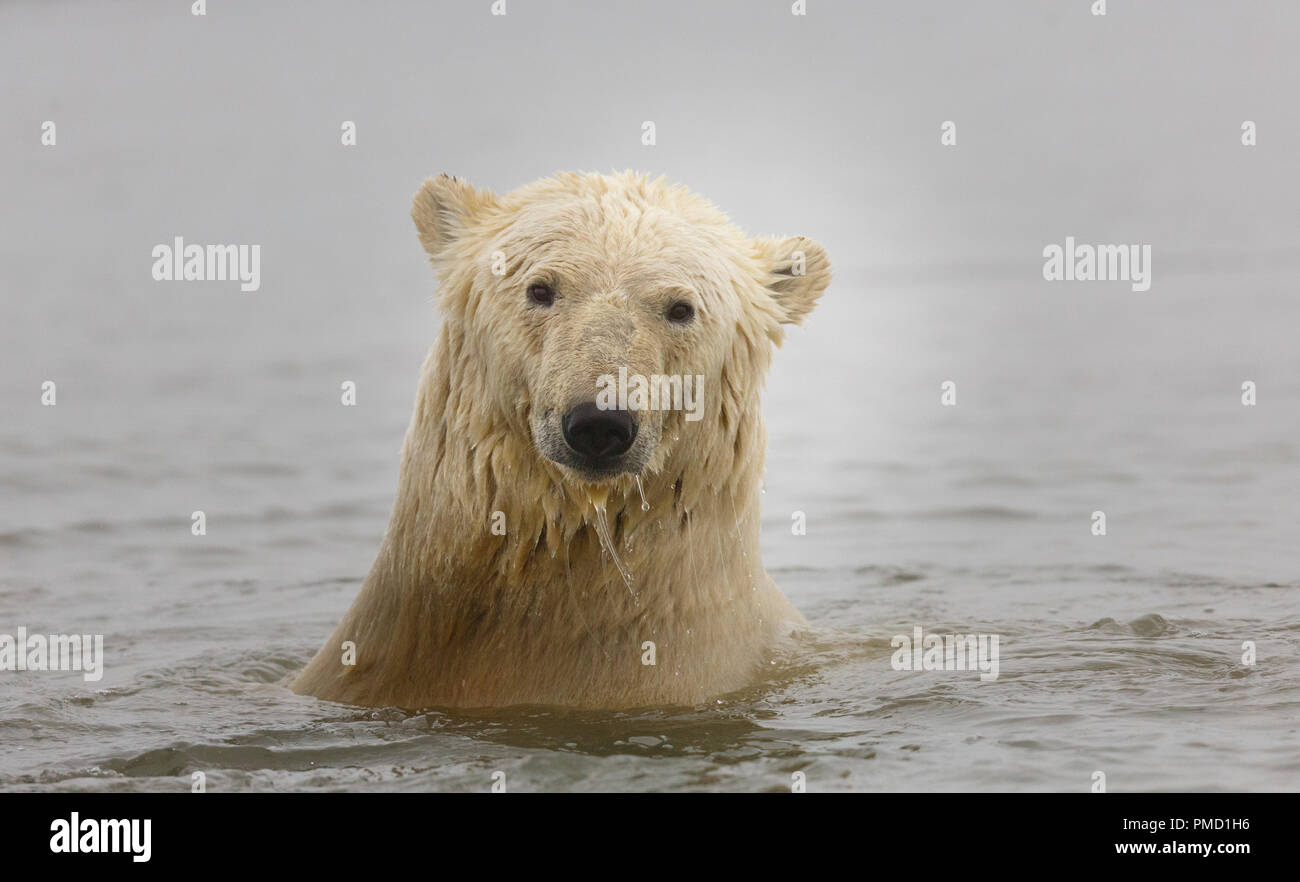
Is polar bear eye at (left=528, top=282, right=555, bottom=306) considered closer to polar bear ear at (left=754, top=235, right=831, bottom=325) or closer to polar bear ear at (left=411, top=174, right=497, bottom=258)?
polar bear ear at (left=411, top=174, right=497, bottom=258)

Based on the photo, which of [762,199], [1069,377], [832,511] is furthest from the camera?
[762,199]

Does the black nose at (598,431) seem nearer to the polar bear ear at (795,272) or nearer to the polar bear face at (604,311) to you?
the polar bear face at (604,311)

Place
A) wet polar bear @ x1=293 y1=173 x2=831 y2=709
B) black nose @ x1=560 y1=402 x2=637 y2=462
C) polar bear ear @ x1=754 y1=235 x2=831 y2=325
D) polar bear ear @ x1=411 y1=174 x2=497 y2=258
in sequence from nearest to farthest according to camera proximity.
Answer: black nose @ x1=560 y1=402 x2=637 y2=462 → wet polar bear @ x1=293 y1=173 x2=831 y2=709 → polar bear ear @ x1=411 y1=174 x2=497 y2=258 → polar bear ear @ x1=754 y1=235 x2=831 y2=325

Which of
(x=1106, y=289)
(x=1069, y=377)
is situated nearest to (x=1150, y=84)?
(x=1106, y=289)

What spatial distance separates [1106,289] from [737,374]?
1849 centimetres

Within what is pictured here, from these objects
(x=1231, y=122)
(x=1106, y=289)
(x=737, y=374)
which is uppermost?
(x=1231, y=122)

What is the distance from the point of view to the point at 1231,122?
32844mm

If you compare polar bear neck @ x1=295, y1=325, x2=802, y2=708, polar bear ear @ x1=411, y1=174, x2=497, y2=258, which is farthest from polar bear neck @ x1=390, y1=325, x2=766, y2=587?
polar bear ear @ x1=411, y1=174, x2=497, y2=258

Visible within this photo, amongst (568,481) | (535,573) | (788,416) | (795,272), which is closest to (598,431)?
(568,481)

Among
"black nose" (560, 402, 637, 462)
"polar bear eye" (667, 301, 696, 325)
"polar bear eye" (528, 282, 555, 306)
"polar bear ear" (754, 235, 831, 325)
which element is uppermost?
"polar bear ear" (754, 235, 831, 325)

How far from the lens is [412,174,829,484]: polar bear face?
235 inches

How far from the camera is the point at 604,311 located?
20.1 ft

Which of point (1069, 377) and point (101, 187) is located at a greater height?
point (101, 187)

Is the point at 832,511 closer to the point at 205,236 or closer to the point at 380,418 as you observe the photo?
the point at 380,418
